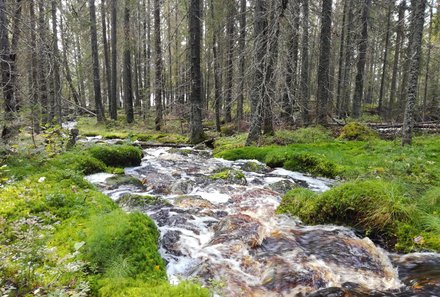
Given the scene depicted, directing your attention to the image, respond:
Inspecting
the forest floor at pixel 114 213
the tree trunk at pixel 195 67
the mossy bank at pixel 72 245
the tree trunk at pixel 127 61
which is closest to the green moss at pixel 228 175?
the forest floor at pixel 114 213

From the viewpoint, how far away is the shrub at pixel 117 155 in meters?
9.03

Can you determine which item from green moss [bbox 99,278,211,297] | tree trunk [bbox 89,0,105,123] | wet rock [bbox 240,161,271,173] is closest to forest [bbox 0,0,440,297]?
green moss [bbox 99,278,211,297]

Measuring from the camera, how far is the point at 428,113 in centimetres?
2250

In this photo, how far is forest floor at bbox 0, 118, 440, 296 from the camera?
2938 millimetres

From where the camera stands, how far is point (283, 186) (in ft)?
24.0

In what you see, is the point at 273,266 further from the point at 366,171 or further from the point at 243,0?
the point at 243,0

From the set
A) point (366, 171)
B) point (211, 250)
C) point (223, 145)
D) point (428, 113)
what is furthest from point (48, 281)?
point (428, 113)

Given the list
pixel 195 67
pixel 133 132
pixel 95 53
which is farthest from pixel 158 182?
pixel 95 53

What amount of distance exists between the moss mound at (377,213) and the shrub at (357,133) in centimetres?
773

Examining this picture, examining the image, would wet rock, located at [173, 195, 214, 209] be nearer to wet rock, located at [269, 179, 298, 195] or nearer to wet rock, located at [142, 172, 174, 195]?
wet rock, located at [142, 172, 174, 195]

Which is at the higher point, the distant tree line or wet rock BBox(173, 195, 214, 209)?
the distant tree line

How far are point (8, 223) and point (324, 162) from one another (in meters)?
7.47

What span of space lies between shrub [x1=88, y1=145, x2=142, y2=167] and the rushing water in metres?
2.06

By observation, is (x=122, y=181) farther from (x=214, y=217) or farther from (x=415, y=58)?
(x=415, y=58)
